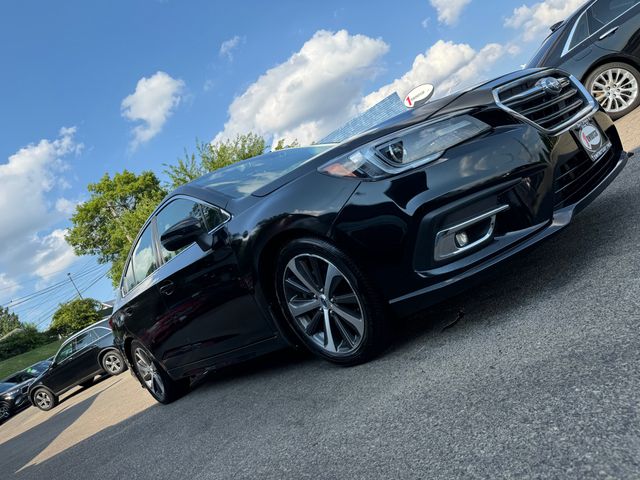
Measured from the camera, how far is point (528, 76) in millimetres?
3062

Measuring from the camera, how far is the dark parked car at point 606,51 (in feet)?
23.1

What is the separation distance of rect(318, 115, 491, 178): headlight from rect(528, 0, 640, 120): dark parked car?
5.58 meters

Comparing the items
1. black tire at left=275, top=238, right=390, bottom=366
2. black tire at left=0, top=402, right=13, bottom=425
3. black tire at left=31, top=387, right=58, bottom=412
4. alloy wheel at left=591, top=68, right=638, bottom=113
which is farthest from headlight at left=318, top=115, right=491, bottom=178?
black tire at left=0, top=402, right=13, bottom=425

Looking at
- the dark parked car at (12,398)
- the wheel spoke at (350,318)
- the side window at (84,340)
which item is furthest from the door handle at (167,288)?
the dark parked car at (12,398)

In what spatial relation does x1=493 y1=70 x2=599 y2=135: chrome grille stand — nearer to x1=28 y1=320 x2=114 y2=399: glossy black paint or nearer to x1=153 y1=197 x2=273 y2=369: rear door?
x1=153 y1=197 x2=273 y2=369: rear door

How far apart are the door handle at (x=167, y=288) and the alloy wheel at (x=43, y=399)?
11.3m

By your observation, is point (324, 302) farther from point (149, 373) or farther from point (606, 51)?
point (606, 51)

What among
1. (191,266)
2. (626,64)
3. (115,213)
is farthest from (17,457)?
(115,213)

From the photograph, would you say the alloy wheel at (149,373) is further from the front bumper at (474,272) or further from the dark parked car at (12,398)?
the dark parked car at (12,398)

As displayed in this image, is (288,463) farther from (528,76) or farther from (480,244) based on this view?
(528,76)

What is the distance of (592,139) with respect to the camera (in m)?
3.06

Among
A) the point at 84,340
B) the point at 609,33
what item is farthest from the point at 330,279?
the point at 84,340

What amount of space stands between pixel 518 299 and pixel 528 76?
4.24ft

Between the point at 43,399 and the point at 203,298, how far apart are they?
1213 cm
